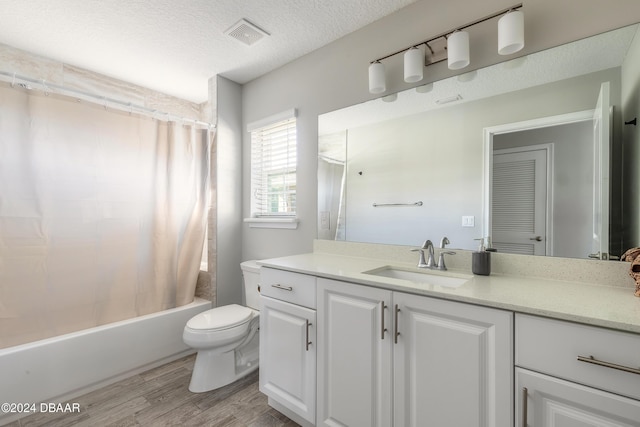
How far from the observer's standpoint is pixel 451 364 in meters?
0.98

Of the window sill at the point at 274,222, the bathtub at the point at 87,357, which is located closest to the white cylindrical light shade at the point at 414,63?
the window sill at the point at 274,222

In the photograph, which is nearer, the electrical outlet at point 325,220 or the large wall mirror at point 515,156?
the large wall mirror at point 515,156

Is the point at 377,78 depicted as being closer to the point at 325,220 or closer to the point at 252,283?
the point at 325,220

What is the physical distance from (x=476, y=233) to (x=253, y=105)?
6.96ft

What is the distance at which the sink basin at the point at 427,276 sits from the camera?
4.31ft

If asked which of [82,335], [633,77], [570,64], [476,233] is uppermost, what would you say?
[570,64]

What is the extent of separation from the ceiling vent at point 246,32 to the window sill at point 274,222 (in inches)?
51.9

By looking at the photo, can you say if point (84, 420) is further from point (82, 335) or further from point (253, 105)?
point (253, 105)

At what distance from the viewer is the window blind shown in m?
2.32

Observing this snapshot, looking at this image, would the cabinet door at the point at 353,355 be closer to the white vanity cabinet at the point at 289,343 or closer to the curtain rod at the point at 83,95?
the white vanity cabinet at the point at 289,343

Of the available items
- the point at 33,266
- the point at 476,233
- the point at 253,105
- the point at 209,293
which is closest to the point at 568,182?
the point at 476,233

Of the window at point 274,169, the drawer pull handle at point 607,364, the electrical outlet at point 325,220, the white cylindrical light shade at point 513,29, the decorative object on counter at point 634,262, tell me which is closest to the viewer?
the drawer pull handle at point 607,364

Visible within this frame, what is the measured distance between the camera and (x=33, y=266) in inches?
66.4

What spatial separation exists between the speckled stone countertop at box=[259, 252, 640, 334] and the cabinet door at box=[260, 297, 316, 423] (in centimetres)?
26
